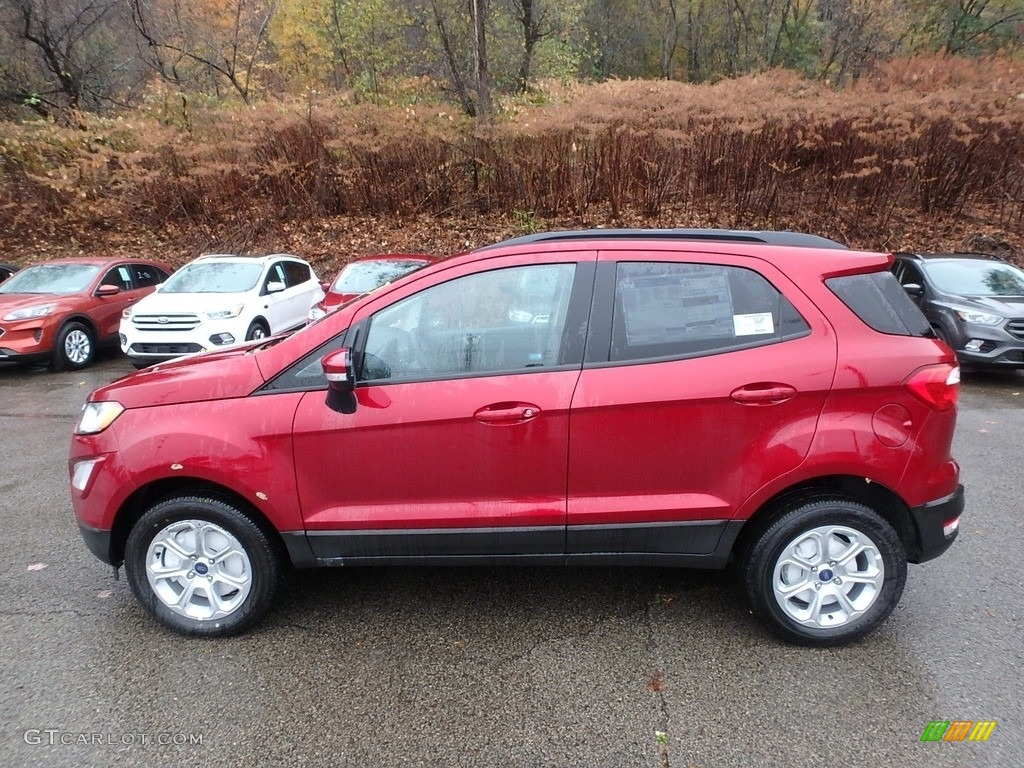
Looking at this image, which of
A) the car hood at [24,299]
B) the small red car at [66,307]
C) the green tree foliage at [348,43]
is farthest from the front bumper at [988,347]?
the green tree foliage at [348,43]

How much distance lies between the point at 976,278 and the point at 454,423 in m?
8.95

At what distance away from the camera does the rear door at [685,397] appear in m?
2.75

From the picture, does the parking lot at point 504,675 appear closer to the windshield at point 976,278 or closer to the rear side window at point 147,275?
the windshield at point 976,278

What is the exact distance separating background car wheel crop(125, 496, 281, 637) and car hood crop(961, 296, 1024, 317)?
865 centimetres

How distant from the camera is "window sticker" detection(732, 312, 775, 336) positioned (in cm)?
283

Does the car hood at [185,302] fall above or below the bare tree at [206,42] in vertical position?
below

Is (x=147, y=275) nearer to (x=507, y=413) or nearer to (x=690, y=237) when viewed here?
(x=507, y=413)

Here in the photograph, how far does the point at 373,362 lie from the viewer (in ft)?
9.50

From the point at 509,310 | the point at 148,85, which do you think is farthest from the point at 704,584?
the point at 148,85

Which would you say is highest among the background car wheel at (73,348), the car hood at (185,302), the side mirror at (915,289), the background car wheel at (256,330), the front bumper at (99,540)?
the front bumper at (99,540)

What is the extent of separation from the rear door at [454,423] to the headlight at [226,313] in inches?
253

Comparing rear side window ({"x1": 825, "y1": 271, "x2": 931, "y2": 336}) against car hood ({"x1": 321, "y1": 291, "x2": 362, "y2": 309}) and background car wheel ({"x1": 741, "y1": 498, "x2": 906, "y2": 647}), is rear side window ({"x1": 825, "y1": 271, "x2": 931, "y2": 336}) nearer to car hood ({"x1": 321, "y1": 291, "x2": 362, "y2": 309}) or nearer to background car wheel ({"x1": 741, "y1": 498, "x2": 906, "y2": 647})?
background car wheel ({"x1": 741, "y1": 498, "x2": 906, "y2": 647})

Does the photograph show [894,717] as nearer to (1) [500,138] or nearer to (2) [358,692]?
(2) [358,692]

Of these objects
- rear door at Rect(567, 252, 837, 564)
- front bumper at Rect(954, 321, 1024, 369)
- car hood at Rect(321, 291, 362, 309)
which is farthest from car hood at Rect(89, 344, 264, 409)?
front bumper at Rect(954, 321, 1024, 369)
